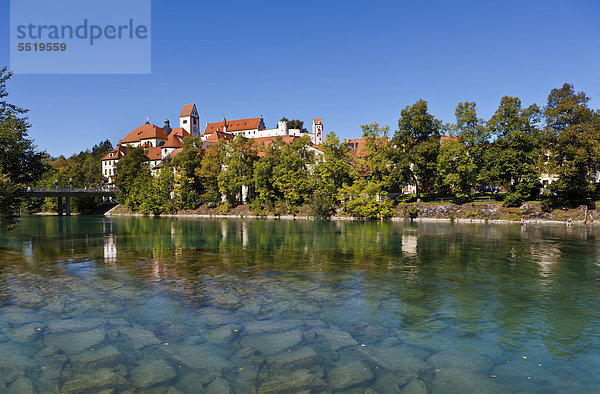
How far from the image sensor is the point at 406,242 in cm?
3872

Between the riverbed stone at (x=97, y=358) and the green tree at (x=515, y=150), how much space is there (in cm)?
6877

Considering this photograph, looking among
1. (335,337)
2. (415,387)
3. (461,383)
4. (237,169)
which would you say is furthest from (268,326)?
(237,169)

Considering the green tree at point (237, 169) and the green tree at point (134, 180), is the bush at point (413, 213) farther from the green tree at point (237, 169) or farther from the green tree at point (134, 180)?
the green tree at point (134, 180)

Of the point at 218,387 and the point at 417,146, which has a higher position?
the point at 417,146

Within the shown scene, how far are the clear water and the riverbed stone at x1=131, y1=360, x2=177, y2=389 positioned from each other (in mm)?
54

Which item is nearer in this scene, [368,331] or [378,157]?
[368,331]

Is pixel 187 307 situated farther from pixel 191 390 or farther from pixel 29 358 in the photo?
pixel 191 390

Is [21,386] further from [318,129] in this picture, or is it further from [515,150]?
[318,129]

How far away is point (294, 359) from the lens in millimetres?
11031

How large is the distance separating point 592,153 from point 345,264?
5430 cm

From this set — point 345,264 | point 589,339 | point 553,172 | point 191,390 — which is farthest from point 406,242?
point 553,172

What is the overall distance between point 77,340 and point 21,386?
115 inches

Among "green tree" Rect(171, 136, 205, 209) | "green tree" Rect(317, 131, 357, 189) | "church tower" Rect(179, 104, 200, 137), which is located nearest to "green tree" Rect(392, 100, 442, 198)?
"green tree" Rect(317, 131, 357, 189)

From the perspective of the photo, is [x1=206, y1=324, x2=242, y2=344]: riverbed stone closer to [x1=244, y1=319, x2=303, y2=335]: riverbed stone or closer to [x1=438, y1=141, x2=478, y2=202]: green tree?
[x1=244, y1=319, x2=303, y2=335]: riverbed stone
